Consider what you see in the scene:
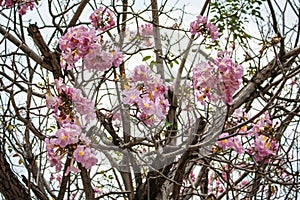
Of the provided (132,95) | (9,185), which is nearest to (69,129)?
(132,95)

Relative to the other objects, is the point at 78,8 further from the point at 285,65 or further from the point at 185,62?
the point at 285,65

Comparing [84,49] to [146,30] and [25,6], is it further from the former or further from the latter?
[25,6]

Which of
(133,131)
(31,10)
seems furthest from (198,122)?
(31,10)

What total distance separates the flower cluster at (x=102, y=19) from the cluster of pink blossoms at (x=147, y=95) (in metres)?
0.41

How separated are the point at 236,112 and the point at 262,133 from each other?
0.16 meters

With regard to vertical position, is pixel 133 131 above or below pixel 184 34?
Answer: below

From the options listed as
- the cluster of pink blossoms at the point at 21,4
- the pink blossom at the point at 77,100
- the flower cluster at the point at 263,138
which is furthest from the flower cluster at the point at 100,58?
the cluster of pink blossoms at the point at 21,4

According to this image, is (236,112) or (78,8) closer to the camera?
(236,112)

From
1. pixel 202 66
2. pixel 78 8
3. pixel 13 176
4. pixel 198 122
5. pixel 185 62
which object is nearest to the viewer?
pixel 202 66

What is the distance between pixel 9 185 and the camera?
174cm

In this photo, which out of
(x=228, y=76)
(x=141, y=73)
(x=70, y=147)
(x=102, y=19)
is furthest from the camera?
(x=102, y=19)

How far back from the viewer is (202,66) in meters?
1.31

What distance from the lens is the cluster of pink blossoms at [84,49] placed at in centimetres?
135

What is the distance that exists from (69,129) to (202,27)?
699 millimetres
